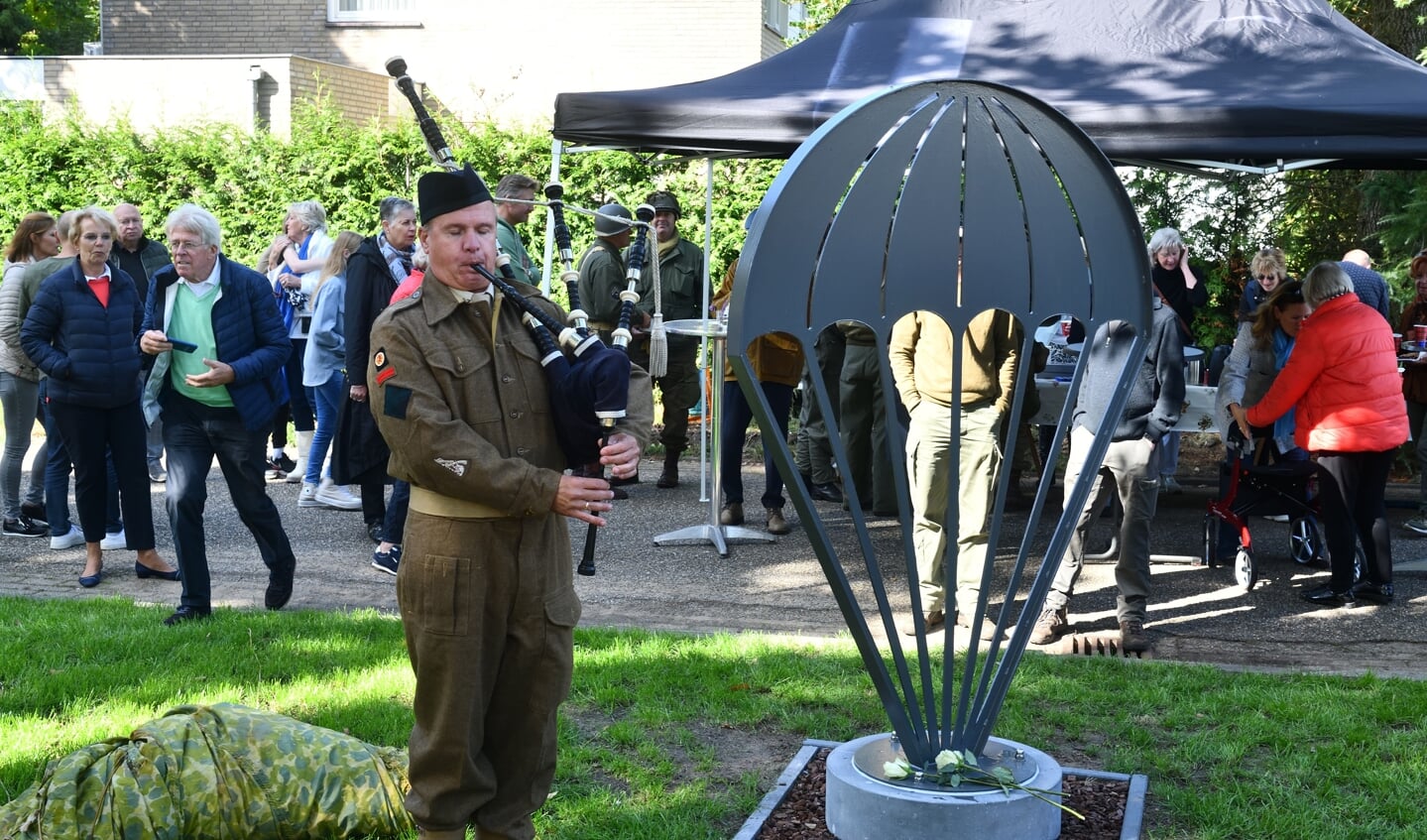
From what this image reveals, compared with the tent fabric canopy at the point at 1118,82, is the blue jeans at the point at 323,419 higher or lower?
lower

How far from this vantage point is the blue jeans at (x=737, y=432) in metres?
8.92

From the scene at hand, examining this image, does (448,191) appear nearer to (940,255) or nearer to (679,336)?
(940,255)

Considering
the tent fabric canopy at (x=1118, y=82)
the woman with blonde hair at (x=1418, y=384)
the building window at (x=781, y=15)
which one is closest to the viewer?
the tent fabric canopy at (x=1118, y=82)

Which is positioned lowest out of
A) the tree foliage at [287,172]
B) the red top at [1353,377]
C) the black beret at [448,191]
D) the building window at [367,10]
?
the red top at [1353,377]

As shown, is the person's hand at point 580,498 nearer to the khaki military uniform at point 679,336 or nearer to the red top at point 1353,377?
Result: the red top at point 1353,377

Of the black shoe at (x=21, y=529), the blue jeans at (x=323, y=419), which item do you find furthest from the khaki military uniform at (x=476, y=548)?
the blue jeans at (x=323, y=419)

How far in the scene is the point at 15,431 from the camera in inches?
355

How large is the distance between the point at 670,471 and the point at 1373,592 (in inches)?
207

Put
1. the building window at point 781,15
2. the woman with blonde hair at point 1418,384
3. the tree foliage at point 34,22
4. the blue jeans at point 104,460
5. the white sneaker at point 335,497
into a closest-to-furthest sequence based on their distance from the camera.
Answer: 1. the blue jeans at point 104,460
2. the woman with blonde hair at point 1418,384
3. the white sneaker at point 335,497
4. the building window at point 781,15
5. the tree foliage at point 34,22

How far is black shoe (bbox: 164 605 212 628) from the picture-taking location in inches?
267

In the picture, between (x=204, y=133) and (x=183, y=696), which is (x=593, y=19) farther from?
(x=183, y=696)

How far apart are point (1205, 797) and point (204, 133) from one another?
1467 centimetres

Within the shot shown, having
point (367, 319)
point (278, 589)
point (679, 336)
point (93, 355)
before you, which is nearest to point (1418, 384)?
point (679, 336)

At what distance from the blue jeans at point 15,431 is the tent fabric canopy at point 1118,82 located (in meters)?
4.02
